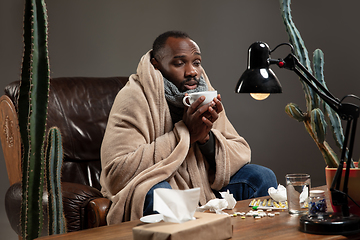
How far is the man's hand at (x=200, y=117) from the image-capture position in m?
1.51

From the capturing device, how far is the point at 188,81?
1691 mm

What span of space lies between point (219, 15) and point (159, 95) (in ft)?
6.06

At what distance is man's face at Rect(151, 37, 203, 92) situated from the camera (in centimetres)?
169

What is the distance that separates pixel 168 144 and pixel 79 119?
60 cm

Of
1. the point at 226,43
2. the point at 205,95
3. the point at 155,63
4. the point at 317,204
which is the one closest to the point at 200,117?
the point at 205,95

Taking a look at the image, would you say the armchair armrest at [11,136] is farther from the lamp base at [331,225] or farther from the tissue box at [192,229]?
the lamp base at [331,225]

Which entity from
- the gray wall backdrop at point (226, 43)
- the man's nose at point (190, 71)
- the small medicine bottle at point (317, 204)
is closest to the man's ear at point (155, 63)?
the man's nose at point (190, 71)

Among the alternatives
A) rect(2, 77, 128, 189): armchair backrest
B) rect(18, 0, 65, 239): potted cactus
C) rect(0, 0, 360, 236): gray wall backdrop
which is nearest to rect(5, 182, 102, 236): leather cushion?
rect(2, 77, 128, 189): armchair backrest

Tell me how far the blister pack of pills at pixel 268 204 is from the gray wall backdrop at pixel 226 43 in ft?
6.39

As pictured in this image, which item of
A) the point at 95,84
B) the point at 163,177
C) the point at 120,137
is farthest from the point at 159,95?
the point at 95,84

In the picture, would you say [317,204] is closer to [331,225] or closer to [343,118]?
[331,225]

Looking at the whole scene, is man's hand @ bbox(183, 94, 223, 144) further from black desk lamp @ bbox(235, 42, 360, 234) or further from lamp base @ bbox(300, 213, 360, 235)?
lamp base @ bbox(300, 213, 360, 235)

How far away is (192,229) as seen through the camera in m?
0.79

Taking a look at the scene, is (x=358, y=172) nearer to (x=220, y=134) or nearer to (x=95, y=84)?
(x=220, y=134)
